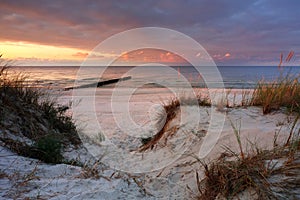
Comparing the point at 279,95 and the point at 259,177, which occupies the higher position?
the point at 279,95

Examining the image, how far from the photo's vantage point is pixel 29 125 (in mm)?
3951

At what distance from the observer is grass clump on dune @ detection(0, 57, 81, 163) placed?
313 cm

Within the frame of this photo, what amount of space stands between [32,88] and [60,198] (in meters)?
3.84

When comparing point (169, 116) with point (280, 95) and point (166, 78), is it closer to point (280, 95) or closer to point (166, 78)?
point (280, 95)

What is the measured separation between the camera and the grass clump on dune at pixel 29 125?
123 inches

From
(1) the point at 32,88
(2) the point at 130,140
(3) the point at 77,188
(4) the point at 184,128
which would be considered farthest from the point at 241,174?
(1) the point at 32,88

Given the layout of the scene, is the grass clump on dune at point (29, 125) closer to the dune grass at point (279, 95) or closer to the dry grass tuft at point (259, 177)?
the dry grass tuft at point (259, 177)

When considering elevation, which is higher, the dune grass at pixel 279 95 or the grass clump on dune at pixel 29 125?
the dune grass at pixel 279 95

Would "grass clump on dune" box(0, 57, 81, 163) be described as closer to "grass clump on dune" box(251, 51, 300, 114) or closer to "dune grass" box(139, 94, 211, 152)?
"dune grass" box(139, 94, 211, 152)

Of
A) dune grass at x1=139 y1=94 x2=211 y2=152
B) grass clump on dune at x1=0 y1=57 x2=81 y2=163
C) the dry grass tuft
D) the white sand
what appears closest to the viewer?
the dry grass tuft

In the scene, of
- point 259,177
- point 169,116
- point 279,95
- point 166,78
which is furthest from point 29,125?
point 166,78

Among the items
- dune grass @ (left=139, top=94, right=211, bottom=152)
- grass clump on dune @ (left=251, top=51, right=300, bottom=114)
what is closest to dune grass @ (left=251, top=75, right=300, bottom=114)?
grass clump on dune @ (left=251, top=51, right=300, bottom=114)

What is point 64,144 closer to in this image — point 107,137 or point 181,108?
point 107,137

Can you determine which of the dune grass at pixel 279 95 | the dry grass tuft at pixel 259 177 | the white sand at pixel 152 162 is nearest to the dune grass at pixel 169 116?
the white sand at pixel 152 162
